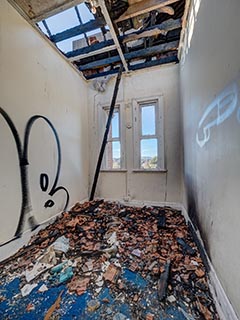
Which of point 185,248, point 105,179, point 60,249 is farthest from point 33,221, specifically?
point 185,248

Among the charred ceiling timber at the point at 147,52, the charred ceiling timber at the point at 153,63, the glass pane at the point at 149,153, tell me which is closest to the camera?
the charred ceiling timber at the point at 147,52

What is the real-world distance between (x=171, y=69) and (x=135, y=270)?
335 centimetres

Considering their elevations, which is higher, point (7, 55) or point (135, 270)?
point (7, 55)

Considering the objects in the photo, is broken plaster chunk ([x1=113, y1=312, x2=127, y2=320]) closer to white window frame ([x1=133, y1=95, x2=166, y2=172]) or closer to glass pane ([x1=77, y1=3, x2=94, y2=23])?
white window frame ([x1=133, y1=95, x2=166, y2=172])

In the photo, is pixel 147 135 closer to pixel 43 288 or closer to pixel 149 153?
pixel 149 153

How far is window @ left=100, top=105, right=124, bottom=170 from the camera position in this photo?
11.4 ft

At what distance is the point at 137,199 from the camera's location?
336 centimetres

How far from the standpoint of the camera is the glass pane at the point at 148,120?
10.9 ft

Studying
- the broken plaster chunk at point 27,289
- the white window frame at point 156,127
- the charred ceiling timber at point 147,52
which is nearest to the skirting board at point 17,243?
the broken plaster chunk at point 27,289

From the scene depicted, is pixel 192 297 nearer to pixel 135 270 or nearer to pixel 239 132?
pixel 135 270

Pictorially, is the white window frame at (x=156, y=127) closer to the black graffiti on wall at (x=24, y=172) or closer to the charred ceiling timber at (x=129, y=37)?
the charred ceiling timber at (x=129, y=37)

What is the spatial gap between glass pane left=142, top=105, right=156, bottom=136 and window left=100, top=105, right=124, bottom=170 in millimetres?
492

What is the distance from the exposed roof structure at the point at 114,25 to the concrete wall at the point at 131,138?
28 centimetres

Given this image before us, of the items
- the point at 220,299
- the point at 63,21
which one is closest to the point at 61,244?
the point at 220,299
